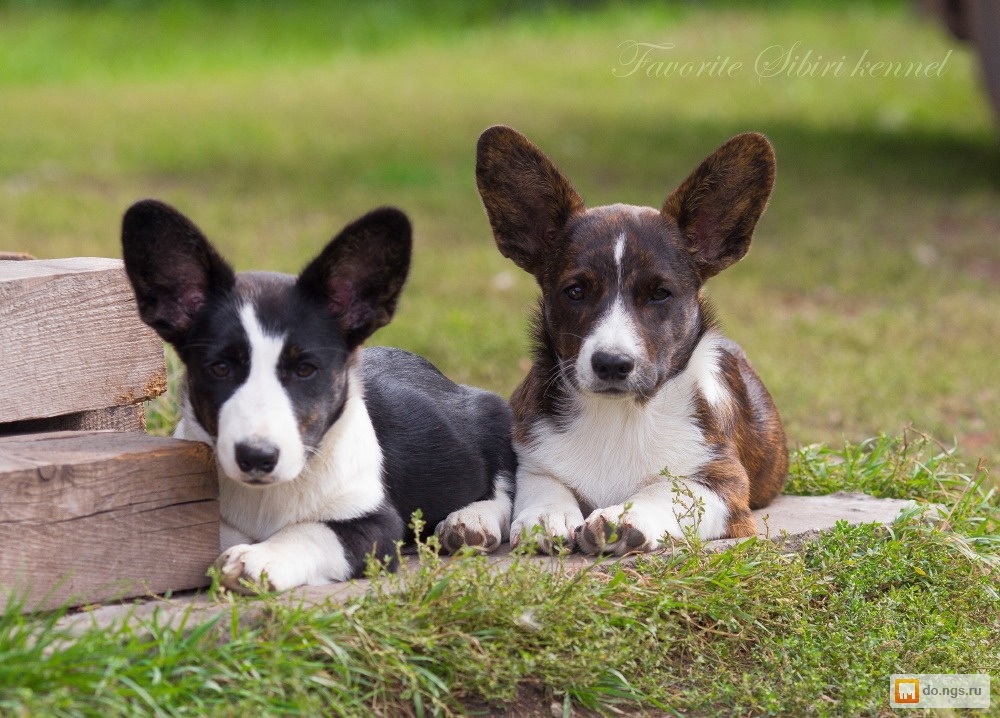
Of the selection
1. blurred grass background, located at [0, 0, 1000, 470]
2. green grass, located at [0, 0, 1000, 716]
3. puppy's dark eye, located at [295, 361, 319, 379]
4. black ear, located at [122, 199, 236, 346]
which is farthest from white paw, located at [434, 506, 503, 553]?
blurred grass background, located at [0, 0, 1000, 470]

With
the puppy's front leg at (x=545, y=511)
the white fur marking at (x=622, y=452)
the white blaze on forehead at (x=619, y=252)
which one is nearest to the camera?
the puppy's front leg at (x=545, y=511)

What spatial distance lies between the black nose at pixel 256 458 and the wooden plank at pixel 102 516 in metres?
0.42

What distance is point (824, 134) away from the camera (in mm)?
16234

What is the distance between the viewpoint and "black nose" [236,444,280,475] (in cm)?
389

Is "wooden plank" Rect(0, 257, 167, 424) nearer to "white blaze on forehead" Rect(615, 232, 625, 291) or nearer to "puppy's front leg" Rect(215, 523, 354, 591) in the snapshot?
"puppy's front leg" Rect(215, 523, 354, 591)

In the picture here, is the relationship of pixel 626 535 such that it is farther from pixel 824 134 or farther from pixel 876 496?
pixel 824 134

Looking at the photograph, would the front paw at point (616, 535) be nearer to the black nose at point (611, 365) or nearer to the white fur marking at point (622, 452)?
the white fur marking at point (622, 452)

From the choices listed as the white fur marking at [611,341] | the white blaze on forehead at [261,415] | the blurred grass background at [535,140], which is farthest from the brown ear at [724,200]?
the blurred grass background at [535,140]

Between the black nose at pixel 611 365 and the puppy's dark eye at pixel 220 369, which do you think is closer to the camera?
the puppy's dark eye at pixel 220 369

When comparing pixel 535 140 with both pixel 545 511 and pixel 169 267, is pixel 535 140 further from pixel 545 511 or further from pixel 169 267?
pixel 169 267

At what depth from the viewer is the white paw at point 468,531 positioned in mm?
4703

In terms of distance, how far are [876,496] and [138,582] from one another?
3.20 metres

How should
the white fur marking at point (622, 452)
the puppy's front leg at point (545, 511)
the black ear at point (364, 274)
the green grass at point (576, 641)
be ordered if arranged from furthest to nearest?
the white fur marking at point (622, 452) → the puppy's front leg at point (545, 511) → the black ear at point (364, 274) → the green grass at point (576, 641)

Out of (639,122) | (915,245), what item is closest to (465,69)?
(639,122)
